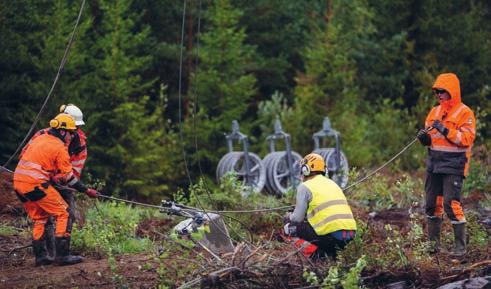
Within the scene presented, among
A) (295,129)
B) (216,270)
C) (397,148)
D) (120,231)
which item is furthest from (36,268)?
(397,148)

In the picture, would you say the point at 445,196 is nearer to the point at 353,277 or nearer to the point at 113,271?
the point at 353,277

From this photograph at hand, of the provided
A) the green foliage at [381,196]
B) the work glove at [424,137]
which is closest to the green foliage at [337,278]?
the work glove at [424,137]

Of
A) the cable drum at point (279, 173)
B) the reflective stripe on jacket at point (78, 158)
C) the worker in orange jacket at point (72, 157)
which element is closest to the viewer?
the worker in orange jacket at point (72, 157)

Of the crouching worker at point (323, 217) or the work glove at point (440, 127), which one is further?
the work glove at point (440, 127)

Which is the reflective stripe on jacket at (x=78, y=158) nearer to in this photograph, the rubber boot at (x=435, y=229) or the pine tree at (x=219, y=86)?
the rubber boot at (x=435, y=229)

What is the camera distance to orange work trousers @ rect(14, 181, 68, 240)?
42.2ft

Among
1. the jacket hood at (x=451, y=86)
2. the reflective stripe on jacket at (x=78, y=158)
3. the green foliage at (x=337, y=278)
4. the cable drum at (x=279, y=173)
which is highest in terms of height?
the jacket hood at (x=451, y=86)

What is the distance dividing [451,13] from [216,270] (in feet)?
86.9

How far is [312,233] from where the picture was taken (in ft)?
39.5

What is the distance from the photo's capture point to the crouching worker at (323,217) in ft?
39.3

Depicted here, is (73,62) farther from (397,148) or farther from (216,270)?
(216,270)

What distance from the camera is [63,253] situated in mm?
13211

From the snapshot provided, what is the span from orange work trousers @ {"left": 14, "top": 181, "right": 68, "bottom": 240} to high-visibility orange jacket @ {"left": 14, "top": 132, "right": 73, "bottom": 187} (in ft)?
0.28

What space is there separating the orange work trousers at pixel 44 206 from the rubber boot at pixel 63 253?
0.08m
